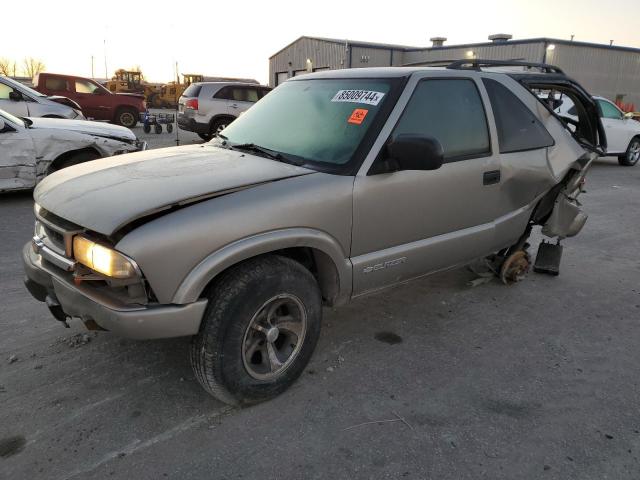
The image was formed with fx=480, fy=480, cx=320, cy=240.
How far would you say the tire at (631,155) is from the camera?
12.9 m

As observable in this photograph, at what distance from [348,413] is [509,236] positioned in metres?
2.19

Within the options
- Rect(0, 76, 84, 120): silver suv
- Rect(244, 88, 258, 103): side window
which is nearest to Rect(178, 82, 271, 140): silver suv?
Rect(244, 88, 258, 103): side window

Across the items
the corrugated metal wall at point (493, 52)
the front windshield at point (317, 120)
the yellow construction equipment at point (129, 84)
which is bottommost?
the front windshield at point (317, 120)

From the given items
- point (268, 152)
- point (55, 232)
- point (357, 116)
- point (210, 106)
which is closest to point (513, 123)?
point (357, 116)

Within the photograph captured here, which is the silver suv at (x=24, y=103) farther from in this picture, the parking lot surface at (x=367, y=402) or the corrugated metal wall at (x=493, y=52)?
the corrugated metal wall at (x=493, y=52)

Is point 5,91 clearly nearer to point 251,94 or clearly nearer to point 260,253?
point 251,94

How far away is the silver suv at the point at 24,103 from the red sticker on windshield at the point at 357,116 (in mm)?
10308

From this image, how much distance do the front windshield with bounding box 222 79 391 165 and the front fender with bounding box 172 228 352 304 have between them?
1.67 feet

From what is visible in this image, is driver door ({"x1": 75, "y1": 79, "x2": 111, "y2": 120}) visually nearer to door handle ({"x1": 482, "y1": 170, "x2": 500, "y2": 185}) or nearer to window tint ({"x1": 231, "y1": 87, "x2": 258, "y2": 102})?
window tint ({"x1": 231, "y1": 87, "x2": 258, "y2": 102})

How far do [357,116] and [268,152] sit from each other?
600mm

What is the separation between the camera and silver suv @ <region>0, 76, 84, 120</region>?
10.5 m

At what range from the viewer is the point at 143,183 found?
8.13ft

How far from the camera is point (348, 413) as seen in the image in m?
2.58


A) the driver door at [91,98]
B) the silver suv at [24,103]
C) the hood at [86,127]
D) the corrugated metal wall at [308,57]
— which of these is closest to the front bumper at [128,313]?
the hood at [86,127]
